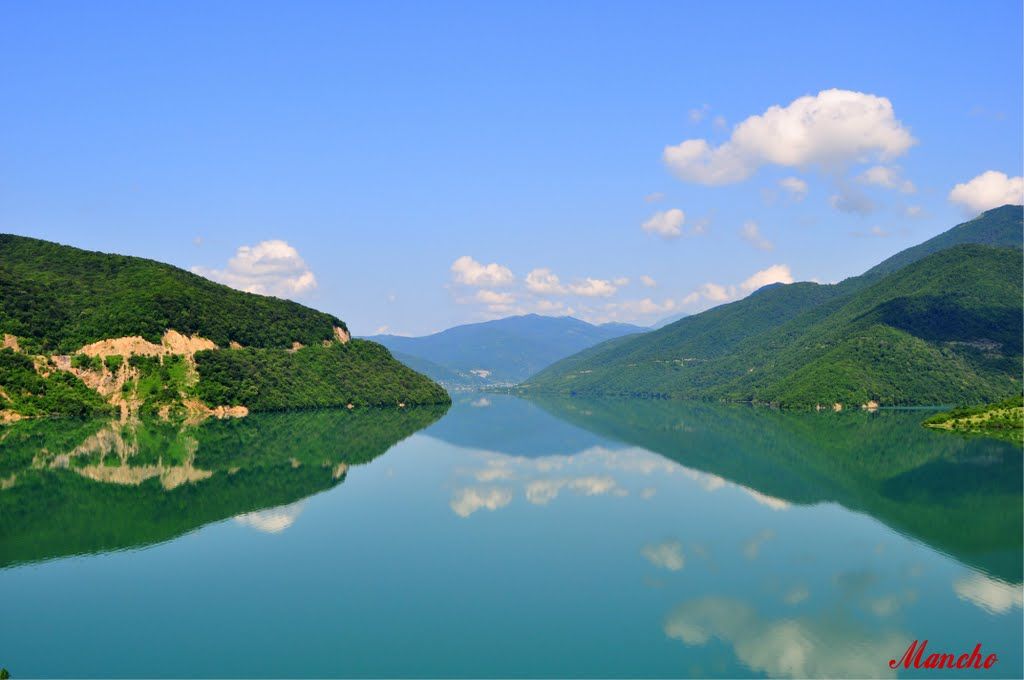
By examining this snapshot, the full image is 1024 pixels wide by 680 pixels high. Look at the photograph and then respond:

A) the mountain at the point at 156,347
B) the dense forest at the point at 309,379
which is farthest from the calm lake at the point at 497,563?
the dense forest at the point at 309,379

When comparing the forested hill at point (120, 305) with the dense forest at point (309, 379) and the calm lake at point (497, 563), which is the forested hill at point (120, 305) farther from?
the calm lake at point (497, 563)

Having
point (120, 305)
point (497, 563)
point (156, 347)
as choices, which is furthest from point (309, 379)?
point (497, 563)

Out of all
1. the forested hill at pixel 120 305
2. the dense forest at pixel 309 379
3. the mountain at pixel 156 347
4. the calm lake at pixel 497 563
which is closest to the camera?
the calm lake at pixel 497 563

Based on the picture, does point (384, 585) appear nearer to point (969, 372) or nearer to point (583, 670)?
point (583, 670)

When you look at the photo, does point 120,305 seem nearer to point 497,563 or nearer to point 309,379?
point 309,379

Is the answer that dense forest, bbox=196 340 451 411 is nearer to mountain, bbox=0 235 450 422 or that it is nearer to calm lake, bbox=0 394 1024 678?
mountain, bbox=0 235 450 422
